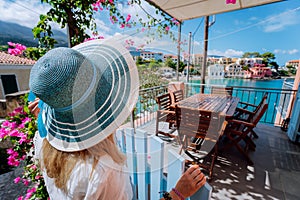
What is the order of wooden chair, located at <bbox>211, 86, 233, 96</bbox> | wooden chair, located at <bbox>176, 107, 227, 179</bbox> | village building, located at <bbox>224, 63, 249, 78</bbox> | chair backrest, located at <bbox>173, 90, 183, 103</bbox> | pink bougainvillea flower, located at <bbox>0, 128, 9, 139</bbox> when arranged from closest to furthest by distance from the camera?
pink bougainvillea flower, located at <bbox>0, 128, 9, 139</bbox>, wooden chair, located at <bbox>176, 107, 227, 179</bbox>, village building, located at <bbox>224, 63, 249, 78</bbox>, chair backrest, located at <bbox>173, 90, 183, 103</bbox>, wooden chair, located at <bbox>211, 86, 233, 96</bbox>

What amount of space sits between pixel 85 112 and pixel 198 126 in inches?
57.8

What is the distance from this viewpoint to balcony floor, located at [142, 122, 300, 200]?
5.42 feet

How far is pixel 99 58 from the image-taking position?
53 centimetres

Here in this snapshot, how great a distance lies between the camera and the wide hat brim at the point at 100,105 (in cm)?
46

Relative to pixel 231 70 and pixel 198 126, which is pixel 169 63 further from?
pixel 231 70

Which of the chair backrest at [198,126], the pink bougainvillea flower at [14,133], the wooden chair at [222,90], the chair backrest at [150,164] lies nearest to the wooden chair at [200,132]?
the chair backrest at [198,126]

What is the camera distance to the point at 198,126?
167 centimetres

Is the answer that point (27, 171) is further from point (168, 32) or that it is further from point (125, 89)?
point (168, 32)

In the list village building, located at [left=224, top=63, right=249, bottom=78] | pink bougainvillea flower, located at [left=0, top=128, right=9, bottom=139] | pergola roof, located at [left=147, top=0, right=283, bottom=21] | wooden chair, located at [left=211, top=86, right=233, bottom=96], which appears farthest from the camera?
wooden chair, located at [left=211, top=86, right=233, bottom=96]

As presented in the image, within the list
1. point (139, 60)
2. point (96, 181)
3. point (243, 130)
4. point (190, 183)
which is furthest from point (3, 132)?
point (243, 130)

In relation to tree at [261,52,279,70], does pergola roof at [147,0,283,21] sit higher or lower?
higher

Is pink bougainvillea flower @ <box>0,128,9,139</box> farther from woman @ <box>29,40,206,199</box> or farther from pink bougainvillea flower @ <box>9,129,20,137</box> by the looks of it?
woman @ <box>29,40,206,199</box>

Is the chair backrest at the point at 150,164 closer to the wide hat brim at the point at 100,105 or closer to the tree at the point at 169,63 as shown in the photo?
the wide hat brim at the point at 100,105

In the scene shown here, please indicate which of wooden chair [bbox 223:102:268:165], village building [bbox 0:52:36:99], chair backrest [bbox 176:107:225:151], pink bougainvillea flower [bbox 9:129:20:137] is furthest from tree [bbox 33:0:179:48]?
village building [bbox 0:52:36:99]
